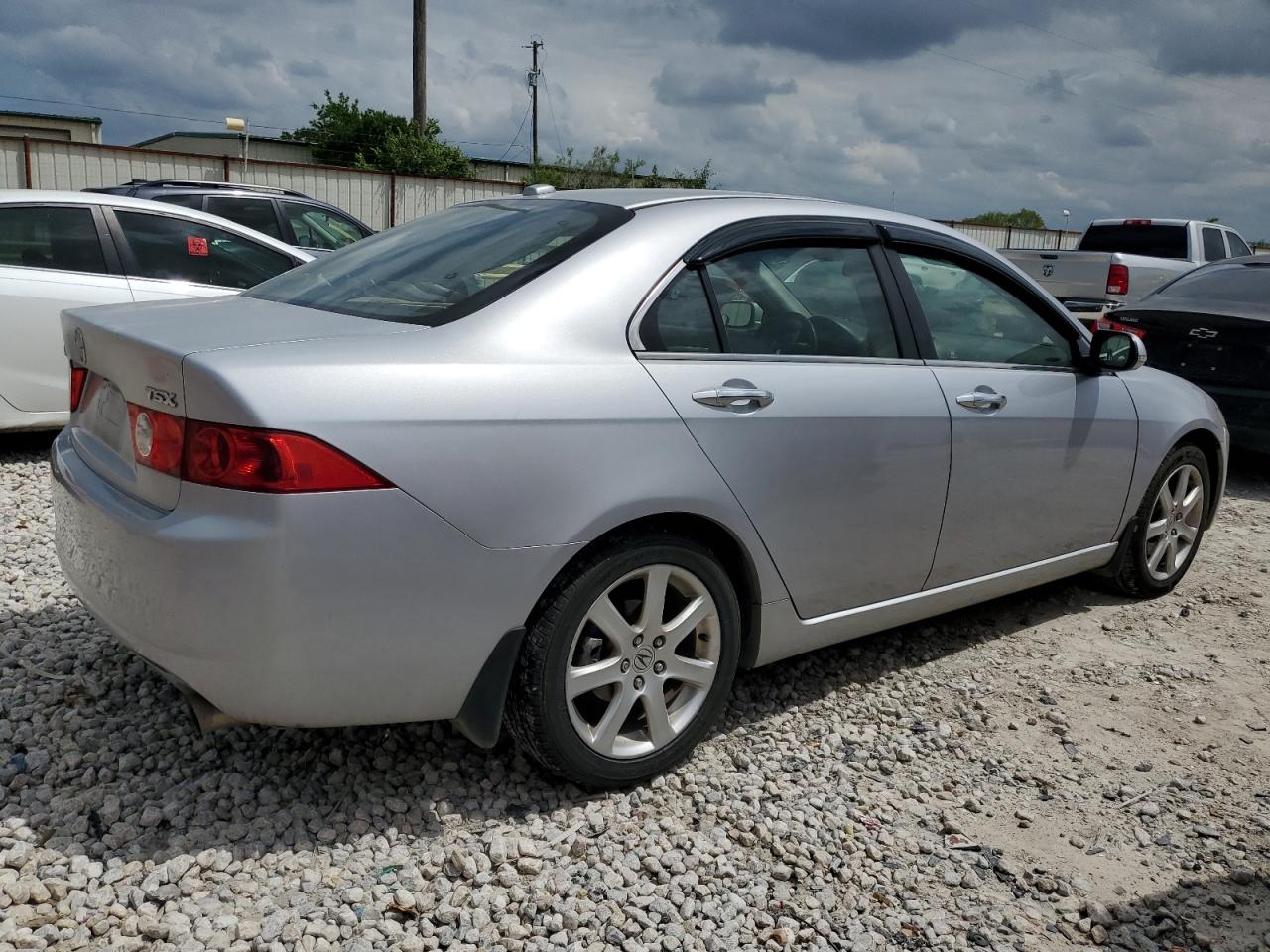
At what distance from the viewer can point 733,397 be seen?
3.04 m

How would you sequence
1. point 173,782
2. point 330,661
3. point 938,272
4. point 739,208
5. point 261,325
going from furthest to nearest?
point 938,272, point 739,208, point 173,782, point 261,325, point 330,661

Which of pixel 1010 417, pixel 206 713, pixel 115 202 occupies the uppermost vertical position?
pixel 115 202

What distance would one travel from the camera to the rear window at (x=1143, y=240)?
1395 centimetres

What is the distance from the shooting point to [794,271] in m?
3.46

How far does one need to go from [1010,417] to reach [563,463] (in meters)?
1.92

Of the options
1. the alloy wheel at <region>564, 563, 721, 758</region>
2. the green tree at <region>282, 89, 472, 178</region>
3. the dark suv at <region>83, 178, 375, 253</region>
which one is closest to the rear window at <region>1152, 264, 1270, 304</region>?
the alloy wheel at <region>564, 563, 721, 758</region>

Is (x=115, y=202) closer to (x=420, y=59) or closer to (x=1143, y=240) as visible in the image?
(x=1143, y=240)

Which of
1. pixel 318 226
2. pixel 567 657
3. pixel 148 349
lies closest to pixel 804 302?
pixel 567 657

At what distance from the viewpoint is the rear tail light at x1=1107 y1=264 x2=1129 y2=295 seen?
12781 mm

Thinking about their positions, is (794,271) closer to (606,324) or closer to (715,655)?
(606,324)

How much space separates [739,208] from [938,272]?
0.91m

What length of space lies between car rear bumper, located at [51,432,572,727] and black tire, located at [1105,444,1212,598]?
10.2 ft

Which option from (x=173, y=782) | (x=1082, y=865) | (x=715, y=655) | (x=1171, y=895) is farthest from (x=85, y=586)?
(x=1171, y=895)

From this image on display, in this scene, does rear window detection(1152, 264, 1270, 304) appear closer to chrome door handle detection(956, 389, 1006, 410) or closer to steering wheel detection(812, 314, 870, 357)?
chrome door handle detection(956, 389, 1006, 410)
